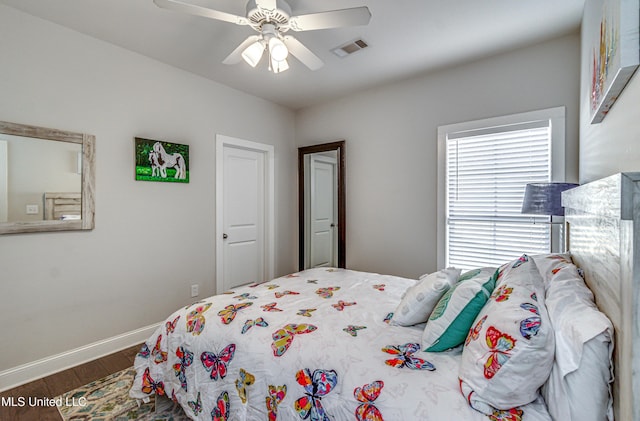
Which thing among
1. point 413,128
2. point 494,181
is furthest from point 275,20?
point 494,181

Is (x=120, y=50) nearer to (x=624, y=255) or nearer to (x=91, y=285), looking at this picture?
(x=91, y=285)

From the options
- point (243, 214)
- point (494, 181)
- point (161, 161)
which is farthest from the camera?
point (243, 214)

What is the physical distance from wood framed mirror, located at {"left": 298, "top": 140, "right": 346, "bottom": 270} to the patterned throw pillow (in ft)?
9.27

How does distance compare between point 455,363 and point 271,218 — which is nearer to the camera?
point 455,363

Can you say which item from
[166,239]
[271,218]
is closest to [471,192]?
[271,218]

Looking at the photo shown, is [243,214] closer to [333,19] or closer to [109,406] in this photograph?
[109,406]

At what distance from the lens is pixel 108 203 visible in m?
2.69

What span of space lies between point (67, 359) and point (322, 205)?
2993 mm

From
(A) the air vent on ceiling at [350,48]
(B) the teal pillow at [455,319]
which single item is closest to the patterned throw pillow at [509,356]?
(B) the teal pillow at [455,319]

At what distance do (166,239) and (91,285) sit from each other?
72 centimetres

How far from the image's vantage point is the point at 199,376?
1587 mm

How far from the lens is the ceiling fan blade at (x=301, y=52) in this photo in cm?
209

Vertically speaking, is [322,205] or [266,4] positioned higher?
[266,4]

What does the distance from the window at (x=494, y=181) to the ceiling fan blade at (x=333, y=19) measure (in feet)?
5.87
